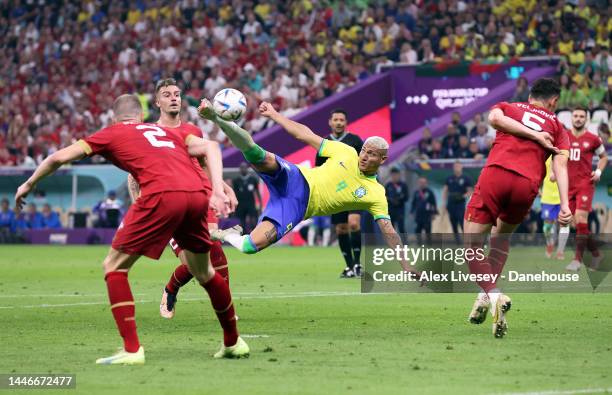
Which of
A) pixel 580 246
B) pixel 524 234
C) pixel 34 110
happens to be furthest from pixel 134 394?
pixel 34 110

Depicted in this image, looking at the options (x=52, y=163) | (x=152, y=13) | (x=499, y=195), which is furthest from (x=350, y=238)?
(x=152, y=13)

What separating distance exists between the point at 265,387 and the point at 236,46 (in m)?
30.3

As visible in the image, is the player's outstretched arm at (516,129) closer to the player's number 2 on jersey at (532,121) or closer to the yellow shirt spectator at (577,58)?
the player's number 2 on jersey at (532,121)

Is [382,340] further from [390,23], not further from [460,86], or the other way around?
[390,23]

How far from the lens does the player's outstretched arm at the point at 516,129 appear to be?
10938mm

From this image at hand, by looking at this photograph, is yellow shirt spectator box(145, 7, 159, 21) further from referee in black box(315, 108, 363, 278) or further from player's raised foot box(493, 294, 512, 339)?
player's raised foot box(493, 294, 512, 339)

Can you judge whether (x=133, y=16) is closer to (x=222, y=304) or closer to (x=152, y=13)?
(x=152, y=13)

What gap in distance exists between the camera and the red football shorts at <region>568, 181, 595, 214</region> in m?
19.0

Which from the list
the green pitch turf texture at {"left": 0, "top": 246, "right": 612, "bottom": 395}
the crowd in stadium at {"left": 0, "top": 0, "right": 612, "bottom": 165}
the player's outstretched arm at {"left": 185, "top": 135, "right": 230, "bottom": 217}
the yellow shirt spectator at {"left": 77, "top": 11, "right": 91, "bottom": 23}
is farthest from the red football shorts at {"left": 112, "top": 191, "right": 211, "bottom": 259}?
the yellow shirt spectator at {"left": 77, "top": 11, "right": 91, "bottom": 23}

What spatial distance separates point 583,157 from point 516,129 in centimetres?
862

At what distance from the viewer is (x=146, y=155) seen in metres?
8.75

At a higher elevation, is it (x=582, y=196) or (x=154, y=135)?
(x=154, y=135)

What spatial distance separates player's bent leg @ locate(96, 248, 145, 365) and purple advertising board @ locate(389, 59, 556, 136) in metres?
23.6

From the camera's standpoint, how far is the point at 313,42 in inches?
1391
